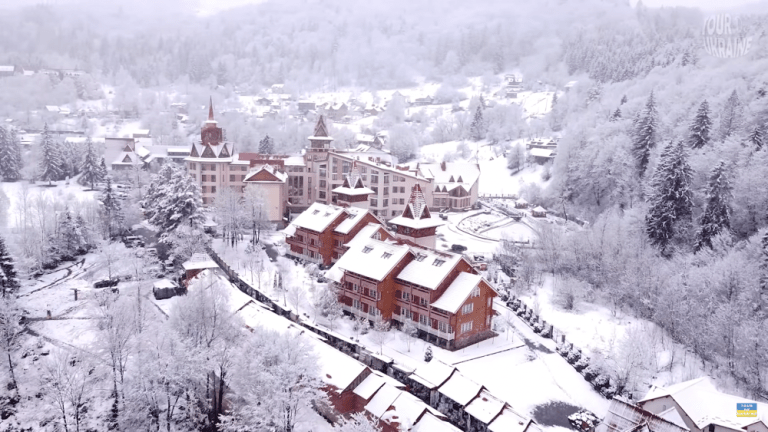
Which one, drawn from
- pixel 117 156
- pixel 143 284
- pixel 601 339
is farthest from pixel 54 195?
pixel 601 339

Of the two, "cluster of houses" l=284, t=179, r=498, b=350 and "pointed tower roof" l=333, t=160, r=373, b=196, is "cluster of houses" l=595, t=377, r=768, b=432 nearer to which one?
"cluster of houses" l=284, t=179, r=498, b=350

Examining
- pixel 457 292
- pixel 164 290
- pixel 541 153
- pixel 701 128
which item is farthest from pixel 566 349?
pixel 541 153

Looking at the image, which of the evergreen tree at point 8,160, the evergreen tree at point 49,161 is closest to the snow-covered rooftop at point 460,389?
the evergreen tree at point 49,161

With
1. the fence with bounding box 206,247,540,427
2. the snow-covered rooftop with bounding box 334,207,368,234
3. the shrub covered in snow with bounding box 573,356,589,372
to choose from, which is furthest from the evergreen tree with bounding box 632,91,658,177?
the fence with bounding box 206,247,540,427

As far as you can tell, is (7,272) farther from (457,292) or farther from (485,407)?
(485,407)

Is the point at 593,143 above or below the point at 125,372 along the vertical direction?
above

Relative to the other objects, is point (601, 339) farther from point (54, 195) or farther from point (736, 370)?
point (54, 195)
